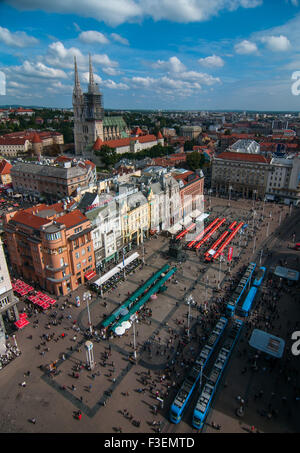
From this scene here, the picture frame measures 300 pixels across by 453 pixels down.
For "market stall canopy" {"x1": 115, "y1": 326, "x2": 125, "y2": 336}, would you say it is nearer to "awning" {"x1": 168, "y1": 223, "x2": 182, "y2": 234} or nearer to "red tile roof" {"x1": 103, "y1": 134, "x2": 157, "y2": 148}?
"awning" {"x1": 168, "y1": 223, "x2": 182, "y2": 234}

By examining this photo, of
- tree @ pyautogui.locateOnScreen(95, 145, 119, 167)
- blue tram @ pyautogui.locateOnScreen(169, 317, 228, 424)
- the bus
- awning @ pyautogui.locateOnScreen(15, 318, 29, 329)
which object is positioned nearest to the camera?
blue tram @ pyautogui.locateOnScreen(169, 317, 228, 424)

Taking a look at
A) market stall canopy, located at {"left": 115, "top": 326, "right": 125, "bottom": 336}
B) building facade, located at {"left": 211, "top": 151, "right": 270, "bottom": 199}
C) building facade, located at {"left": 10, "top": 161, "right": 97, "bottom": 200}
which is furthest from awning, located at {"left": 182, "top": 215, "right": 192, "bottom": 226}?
market stall canopy, located at {"left": 115, "top": 326, "right": 125, "bottom": 336}

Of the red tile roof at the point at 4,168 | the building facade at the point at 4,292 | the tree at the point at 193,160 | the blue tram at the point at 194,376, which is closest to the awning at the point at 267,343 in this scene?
the blue tram at the point at 194,376

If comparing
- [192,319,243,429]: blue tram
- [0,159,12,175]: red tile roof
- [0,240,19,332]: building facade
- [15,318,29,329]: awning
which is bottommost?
[192,319,243,429]: blue tram

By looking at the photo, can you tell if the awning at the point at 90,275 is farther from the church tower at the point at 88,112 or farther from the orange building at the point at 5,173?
the church tower at the point at 88,112

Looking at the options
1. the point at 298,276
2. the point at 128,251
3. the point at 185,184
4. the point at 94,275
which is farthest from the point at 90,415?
the point at 185,184

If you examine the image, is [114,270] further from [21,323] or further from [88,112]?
[88,112]
